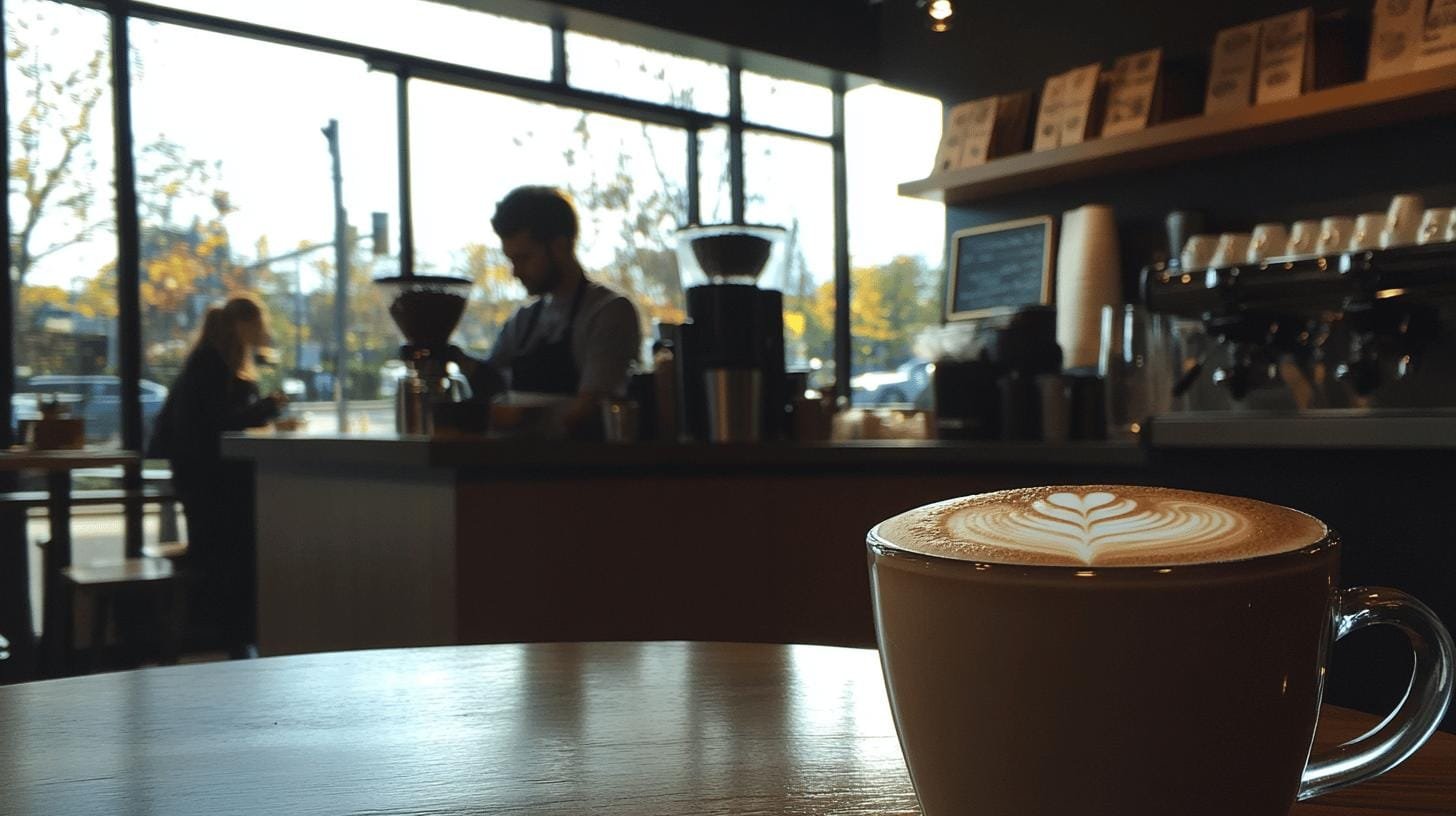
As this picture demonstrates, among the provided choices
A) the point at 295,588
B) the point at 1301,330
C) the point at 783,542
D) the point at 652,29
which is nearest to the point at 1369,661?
the point at 1301,330

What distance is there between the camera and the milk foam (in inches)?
15.8

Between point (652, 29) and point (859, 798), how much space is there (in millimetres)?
5497

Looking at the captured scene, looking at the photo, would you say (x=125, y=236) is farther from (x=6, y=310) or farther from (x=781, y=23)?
(x=781, y=23)

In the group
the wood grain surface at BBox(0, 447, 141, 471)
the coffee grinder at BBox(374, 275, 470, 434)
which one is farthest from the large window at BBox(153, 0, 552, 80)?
the coffee grinder at BBox(374, 275, 470, 434)

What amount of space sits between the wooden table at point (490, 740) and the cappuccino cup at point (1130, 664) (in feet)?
0.23

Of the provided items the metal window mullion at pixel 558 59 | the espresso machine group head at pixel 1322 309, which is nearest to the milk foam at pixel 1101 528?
the espresso machine group head at pixel 1322 309

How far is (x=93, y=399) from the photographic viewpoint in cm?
481

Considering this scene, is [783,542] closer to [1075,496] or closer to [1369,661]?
[1369,661]

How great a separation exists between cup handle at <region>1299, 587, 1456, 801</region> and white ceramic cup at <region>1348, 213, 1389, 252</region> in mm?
2629

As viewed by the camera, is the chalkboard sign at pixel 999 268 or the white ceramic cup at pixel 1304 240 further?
the chalkboard sign at pixel 999 268

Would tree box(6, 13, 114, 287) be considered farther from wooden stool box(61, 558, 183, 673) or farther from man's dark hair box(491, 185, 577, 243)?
man's dark hair box(491, 185, 577, 243)

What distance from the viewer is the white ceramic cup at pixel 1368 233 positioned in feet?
9.01

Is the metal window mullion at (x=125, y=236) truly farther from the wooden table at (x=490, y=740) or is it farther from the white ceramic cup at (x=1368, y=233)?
the wooden table at (x=490, y=740)

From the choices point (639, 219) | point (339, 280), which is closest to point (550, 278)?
point (339, 280)
